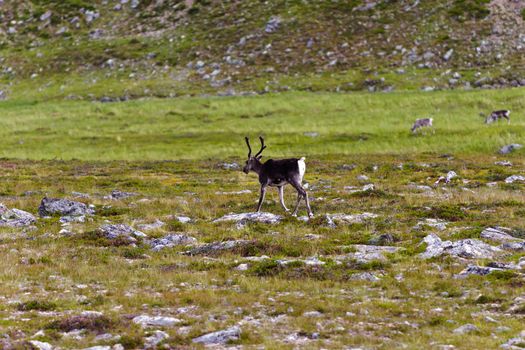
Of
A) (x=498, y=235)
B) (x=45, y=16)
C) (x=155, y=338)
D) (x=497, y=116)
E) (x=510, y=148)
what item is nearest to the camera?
(x=155, y=338)

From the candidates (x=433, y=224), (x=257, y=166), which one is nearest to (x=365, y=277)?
(x=433, y=224)

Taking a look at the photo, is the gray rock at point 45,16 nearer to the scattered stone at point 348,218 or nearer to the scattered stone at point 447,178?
the scattered stone at point 447,178

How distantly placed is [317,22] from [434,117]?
35.1 meters

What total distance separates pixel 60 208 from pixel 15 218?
175 cm

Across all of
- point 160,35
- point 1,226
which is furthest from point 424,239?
point 160,35

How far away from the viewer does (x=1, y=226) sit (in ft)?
77.6

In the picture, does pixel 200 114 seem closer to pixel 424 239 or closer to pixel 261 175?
pixel 261 175

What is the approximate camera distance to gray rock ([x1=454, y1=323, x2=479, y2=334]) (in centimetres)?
1235

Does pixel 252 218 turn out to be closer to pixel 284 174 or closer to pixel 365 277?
pixel 284 174

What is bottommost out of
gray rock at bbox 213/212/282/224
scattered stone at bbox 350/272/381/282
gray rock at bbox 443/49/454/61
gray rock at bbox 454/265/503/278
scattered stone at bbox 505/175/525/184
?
gray rock at bbox 443/49/454/61

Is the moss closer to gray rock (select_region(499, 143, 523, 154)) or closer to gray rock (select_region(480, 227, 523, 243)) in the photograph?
gray rock (select_region(480, 227, 523, 243))

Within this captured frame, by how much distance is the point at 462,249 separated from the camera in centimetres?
1819

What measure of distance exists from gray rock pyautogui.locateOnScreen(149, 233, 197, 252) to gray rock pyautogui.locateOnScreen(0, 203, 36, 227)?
5798 mm

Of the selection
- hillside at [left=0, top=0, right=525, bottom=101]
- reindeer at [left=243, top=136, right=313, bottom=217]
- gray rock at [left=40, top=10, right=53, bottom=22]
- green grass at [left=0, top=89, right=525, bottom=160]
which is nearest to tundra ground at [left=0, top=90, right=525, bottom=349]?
reindeer at [left=243, top=136, right=313, bottom=217]
